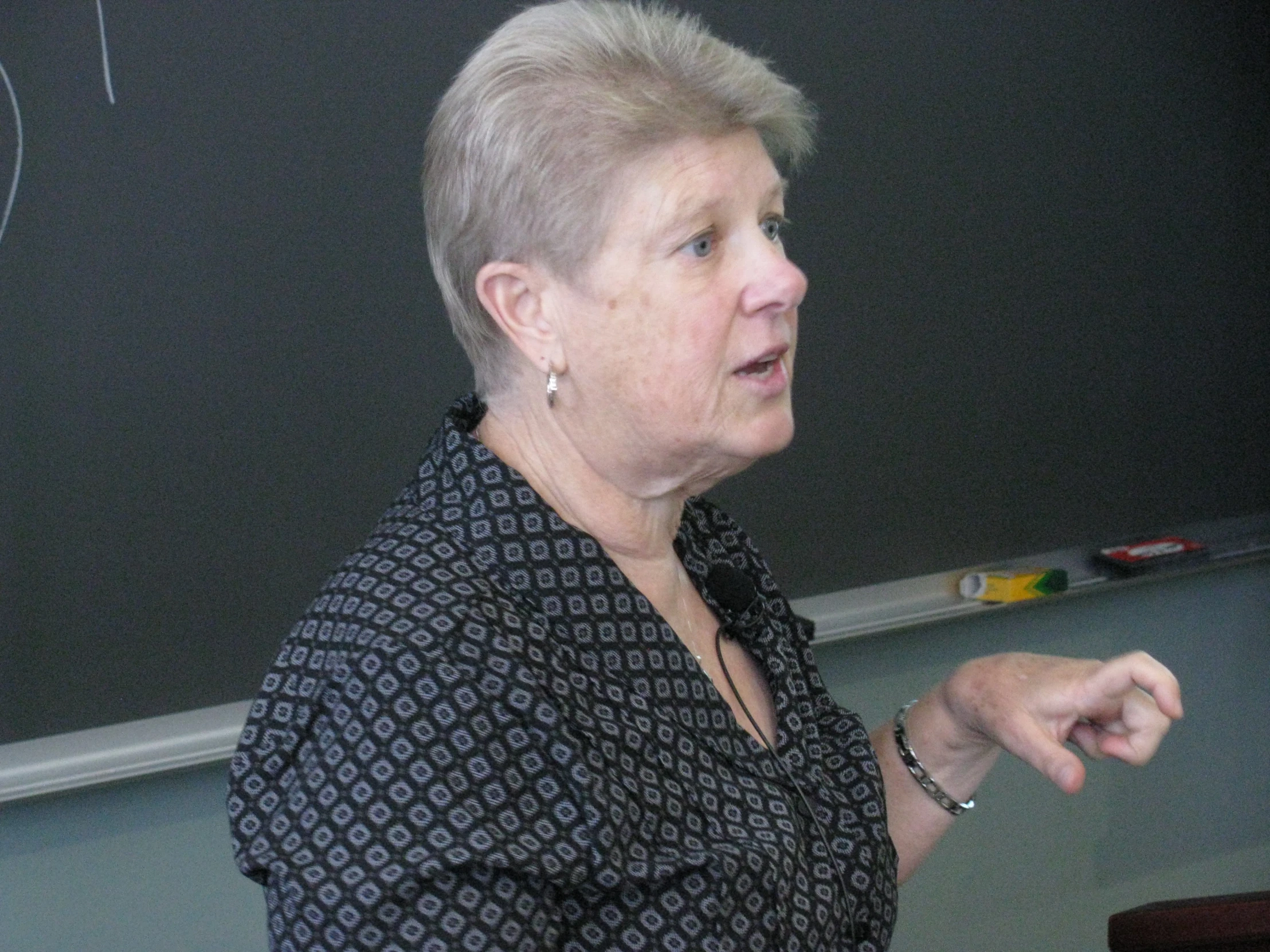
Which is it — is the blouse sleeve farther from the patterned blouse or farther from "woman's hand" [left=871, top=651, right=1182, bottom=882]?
"woman's hand" [left=871, top=651, right=1182, bottom=882]

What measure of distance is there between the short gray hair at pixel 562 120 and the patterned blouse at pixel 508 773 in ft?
0.62

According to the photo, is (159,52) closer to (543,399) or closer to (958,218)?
(543,399)

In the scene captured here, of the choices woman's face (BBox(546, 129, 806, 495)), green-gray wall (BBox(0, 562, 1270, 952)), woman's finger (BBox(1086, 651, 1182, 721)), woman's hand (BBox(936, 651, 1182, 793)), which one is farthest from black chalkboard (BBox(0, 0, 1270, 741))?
woman's finger (BBox(1086, 651, 1182, 721))

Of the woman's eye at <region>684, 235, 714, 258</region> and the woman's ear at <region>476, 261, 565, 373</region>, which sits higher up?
the woman's eye at <region>684, 235, 714, 258</region>

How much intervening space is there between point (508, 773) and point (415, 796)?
0.08m

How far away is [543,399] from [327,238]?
0.54 m

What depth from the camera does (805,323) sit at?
2023 mm

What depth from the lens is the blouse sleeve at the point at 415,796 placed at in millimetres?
975

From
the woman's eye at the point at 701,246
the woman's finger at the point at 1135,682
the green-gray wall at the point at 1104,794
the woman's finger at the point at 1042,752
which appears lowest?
the green-gray wall at the point at 1104,794

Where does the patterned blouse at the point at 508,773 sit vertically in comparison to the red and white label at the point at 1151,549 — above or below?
above

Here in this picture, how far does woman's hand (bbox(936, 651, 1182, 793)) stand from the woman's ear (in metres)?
0.57

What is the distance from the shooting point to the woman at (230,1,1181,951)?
101cm

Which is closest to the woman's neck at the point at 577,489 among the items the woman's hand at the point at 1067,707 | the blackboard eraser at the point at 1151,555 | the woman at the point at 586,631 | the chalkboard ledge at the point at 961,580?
the woman at the point at 586,631

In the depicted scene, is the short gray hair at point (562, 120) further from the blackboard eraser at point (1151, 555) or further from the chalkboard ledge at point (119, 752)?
the blackboard eraser at point (1151, 555)
